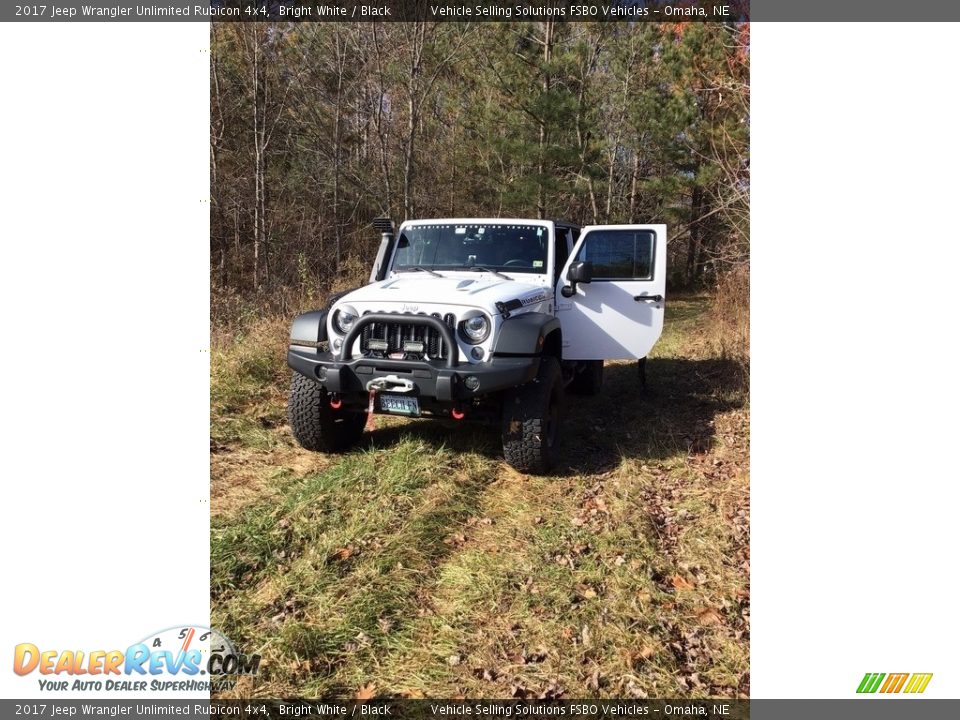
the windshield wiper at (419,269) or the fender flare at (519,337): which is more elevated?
the windshield wiper at (419,269)

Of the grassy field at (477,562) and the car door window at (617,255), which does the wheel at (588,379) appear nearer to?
the grassy field at (477,562)

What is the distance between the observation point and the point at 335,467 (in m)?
4.46

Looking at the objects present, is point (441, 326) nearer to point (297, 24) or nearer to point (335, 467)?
point (335, 467)

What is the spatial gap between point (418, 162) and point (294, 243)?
4.74 meters

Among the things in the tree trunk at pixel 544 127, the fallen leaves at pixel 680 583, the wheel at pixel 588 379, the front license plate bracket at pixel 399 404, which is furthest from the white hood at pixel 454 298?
the tree trunk at pixel 544 127

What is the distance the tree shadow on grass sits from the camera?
5027 mm

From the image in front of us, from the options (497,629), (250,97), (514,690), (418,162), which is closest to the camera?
(514,690)

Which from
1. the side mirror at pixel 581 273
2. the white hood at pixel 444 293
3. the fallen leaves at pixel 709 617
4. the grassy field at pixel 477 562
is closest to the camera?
the grassy field at pixel 477 562

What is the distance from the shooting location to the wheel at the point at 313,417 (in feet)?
14.8

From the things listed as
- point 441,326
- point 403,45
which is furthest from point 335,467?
point 403,45

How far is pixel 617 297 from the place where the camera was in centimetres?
559

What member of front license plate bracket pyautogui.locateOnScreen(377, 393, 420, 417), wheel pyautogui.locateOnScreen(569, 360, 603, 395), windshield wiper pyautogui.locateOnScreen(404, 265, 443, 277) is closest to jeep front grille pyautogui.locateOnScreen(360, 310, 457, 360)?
front license plate bracket pyautogui.locateOnScreen(377, 393, 420, 417)

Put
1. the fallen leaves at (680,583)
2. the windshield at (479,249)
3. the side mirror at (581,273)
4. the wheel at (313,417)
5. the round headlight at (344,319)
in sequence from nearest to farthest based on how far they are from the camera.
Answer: the fallen leaves at (680,583), the round headlight at (344,319), the wheel at (313,417), the side mirror at (581,273), the windshield at (479,249)

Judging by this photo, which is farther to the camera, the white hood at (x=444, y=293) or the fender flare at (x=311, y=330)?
the fender flare at (x=311, y=330)
